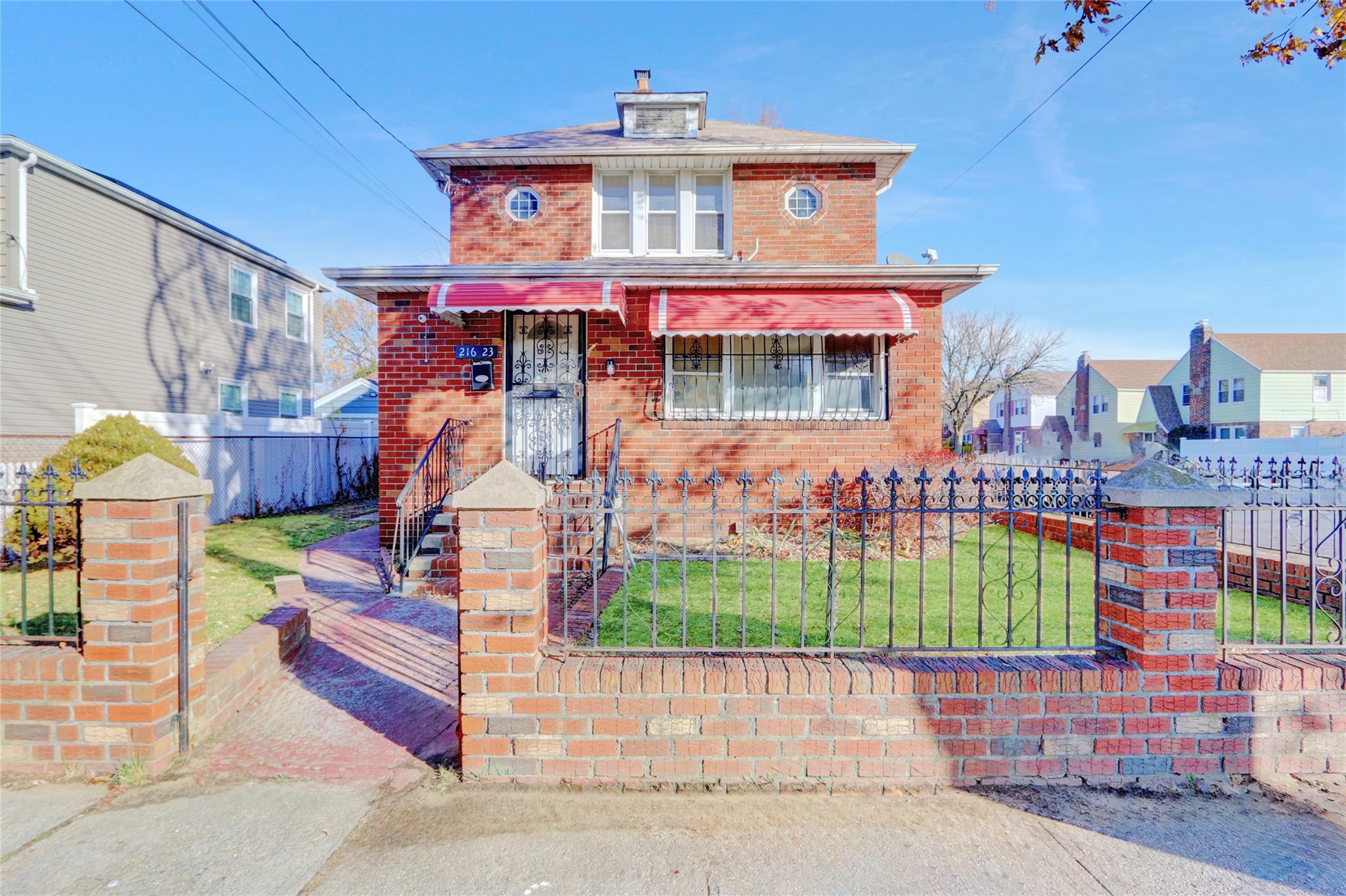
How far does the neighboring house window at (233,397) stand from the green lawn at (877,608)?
14.8m

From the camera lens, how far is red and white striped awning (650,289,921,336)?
775 cm

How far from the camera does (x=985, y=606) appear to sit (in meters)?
5.16

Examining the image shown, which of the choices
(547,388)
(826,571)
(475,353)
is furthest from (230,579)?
(826,571)

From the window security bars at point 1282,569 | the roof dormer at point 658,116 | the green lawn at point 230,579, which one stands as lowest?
the green lawn at point 230,579

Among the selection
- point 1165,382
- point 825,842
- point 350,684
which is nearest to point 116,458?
point 350,684

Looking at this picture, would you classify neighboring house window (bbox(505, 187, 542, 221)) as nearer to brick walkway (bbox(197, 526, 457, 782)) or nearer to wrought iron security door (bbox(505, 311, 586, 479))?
wrought iron security door (bbox(505, 311, 586, 479))

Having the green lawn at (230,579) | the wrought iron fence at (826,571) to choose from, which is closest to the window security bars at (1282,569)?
the wrought iron fence at (826,571)

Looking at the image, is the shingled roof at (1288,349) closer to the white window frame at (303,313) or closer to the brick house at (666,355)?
the brick house at (666,355)

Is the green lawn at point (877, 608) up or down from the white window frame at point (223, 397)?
down

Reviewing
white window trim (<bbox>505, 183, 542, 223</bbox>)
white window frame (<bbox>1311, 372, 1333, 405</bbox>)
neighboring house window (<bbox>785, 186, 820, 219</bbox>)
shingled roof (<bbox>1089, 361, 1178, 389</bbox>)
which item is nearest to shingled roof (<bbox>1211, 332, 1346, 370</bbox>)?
white window frame (<bbox>1311, 372, 1333, 405</bbox>)

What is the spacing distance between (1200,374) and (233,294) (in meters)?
42.6

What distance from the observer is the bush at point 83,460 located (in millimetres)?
7066

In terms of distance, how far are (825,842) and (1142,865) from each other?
119 centimetres

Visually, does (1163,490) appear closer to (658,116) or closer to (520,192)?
(520,192)
